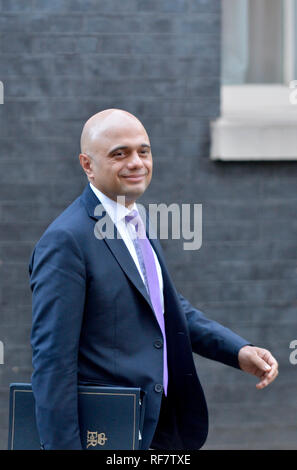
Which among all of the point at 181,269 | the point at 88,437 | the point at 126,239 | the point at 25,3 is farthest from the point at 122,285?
the point at 25,3

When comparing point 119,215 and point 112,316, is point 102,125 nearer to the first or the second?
point 119,215

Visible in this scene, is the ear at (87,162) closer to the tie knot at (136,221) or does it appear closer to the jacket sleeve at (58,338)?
the tie knot at (136,221)

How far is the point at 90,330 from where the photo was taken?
2775mm

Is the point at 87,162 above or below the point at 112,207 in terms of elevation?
above

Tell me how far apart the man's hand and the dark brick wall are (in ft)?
8.20

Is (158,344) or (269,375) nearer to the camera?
(158,344)

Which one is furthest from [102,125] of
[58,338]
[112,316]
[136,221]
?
[58,338]

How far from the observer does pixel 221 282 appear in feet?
18.6

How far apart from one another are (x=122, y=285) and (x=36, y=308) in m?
0.33

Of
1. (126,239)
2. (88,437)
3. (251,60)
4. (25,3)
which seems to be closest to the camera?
(88,437)

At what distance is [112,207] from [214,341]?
77 centimetres

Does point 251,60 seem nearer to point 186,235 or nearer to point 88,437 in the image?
point 186,235

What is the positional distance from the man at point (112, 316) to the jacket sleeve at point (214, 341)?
11mm

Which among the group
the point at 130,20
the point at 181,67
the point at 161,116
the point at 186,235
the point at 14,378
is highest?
the point at 130,20
